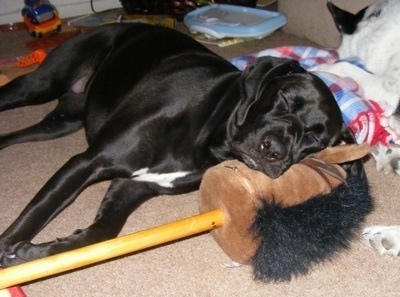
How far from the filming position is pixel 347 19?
9.81 feet

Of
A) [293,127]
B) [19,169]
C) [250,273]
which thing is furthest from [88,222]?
[293,127]

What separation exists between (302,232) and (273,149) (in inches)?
11.2

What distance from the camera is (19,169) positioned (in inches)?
89.0

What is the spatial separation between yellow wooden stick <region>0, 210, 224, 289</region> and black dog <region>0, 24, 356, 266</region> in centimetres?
34

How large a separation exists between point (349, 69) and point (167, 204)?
1190mm

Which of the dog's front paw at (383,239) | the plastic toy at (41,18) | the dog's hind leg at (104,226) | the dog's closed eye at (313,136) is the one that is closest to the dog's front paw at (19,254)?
the dog's hind leg at (104,226)

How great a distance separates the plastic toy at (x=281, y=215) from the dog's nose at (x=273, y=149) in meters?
0.06

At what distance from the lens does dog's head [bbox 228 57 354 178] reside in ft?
5.54

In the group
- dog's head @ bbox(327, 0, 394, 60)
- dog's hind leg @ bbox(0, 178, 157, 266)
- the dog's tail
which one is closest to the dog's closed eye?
the dog's tail

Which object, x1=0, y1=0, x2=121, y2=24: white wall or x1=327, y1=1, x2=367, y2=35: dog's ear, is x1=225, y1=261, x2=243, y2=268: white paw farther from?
x1=0, y1=0, x2=121, y2=24: white wall

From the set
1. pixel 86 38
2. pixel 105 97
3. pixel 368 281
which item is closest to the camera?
pixel 368 281

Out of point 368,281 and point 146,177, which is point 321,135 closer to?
point 368,281

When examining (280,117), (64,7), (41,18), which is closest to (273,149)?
(280,117)

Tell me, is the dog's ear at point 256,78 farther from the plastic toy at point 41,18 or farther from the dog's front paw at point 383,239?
the plastic toy at point 41,18
